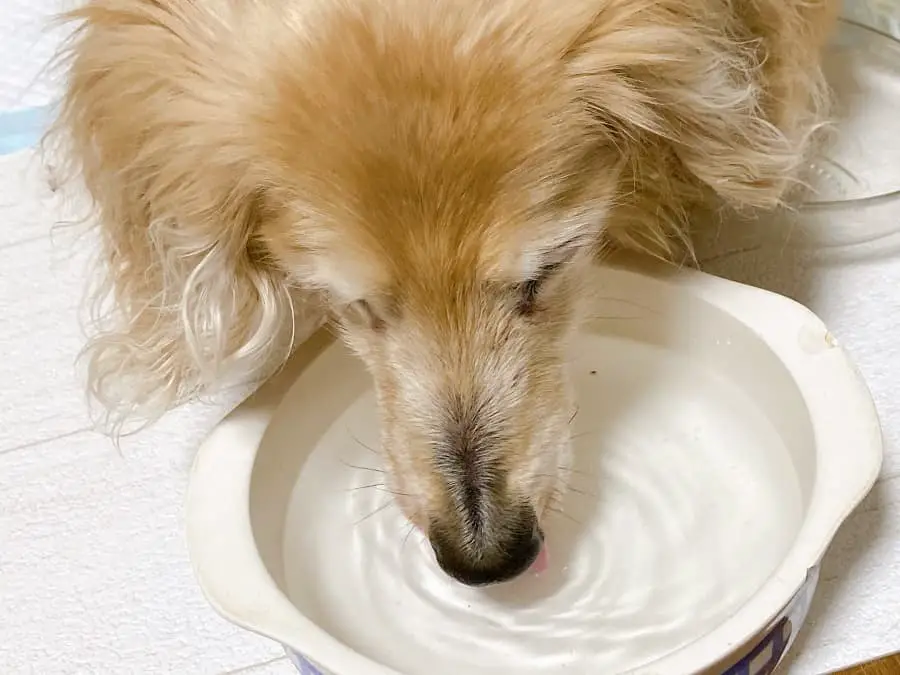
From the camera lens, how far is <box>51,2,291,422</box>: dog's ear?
39.2 inches

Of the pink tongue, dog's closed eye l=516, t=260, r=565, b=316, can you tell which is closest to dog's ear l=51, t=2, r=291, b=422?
dog's closed eye l=516, t=260, r=565, b=316

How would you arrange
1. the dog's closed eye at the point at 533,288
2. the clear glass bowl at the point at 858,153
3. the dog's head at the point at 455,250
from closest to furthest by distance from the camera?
1. the dog's head at the point at 455,250
2. the dog's closed eye at the point at 533,288
3. the clear glass bowl at the point at 858,153

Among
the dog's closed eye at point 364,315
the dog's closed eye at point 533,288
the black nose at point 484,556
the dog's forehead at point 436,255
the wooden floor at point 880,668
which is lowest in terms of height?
the wooden floor at point 880,668

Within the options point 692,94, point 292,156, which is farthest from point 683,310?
point 292,156

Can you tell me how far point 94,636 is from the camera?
127cm

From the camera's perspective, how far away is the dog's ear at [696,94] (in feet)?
3.20

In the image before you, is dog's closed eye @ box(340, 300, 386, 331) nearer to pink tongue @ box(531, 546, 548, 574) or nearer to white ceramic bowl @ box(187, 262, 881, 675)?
white ceramic bowl @ box(187, 262, 881, 675)

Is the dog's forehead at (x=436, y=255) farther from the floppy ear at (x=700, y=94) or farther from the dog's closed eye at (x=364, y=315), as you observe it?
the floppy ear at (x=700, y=94)

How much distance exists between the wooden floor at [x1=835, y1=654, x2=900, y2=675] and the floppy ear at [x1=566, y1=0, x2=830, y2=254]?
503 millimetres

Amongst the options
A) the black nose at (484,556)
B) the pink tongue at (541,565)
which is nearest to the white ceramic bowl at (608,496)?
the pink tongue at (541,565)

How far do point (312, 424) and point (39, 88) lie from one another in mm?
921

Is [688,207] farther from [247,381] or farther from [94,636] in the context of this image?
[94,636]

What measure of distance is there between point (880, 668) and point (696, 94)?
2.04 ft

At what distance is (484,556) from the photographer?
102cm
